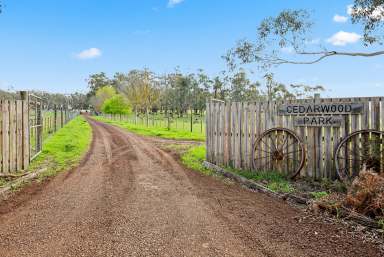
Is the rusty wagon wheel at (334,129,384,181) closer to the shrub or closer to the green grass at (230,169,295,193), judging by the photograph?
the green grass at (230,169,295,193)

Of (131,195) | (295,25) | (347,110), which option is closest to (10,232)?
(131,195)

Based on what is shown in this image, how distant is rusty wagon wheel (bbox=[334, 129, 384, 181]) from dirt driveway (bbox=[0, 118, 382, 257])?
93.2 inches

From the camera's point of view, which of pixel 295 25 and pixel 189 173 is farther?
pixel 295 25

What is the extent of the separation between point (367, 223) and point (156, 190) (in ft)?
13.2

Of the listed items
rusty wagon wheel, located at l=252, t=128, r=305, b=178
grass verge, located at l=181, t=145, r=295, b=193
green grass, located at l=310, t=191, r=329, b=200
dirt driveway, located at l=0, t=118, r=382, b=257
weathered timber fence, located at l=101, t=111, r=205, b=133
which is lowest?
dirt driveway, located at l=0, t=118, r=382, b=257

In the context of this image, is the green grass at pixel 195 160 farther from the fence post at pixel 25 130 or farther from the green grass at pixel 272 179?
the fence post at pixel 25 130

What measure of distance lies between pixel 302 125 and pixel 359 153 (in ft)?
4.69

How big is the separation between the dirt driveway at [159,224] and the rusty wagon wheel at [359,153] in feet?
7.77

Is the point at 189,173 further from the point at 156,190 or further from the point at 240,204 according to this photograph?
the point at 240,204

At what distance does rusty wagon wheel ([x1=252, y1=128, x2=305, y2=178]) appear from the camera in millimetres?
7943

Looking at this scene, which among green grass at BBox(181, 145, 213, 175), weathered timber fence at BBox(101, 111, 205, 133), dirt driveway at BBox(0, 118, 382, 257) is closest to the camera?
dirt driveway at BBox(0, 118, 382, 257)

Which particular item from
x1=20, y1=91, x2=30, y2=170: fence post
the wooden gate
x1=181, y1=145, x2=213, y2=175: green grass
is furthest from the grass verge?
the wooden gate

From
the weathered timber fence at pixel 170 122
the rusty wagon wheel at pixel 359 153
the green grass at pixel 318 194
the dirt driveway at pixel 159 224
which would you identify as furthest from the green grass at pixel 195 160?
the weathered timber fence at pixel 170 122

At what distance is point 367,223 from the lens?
185 inches
